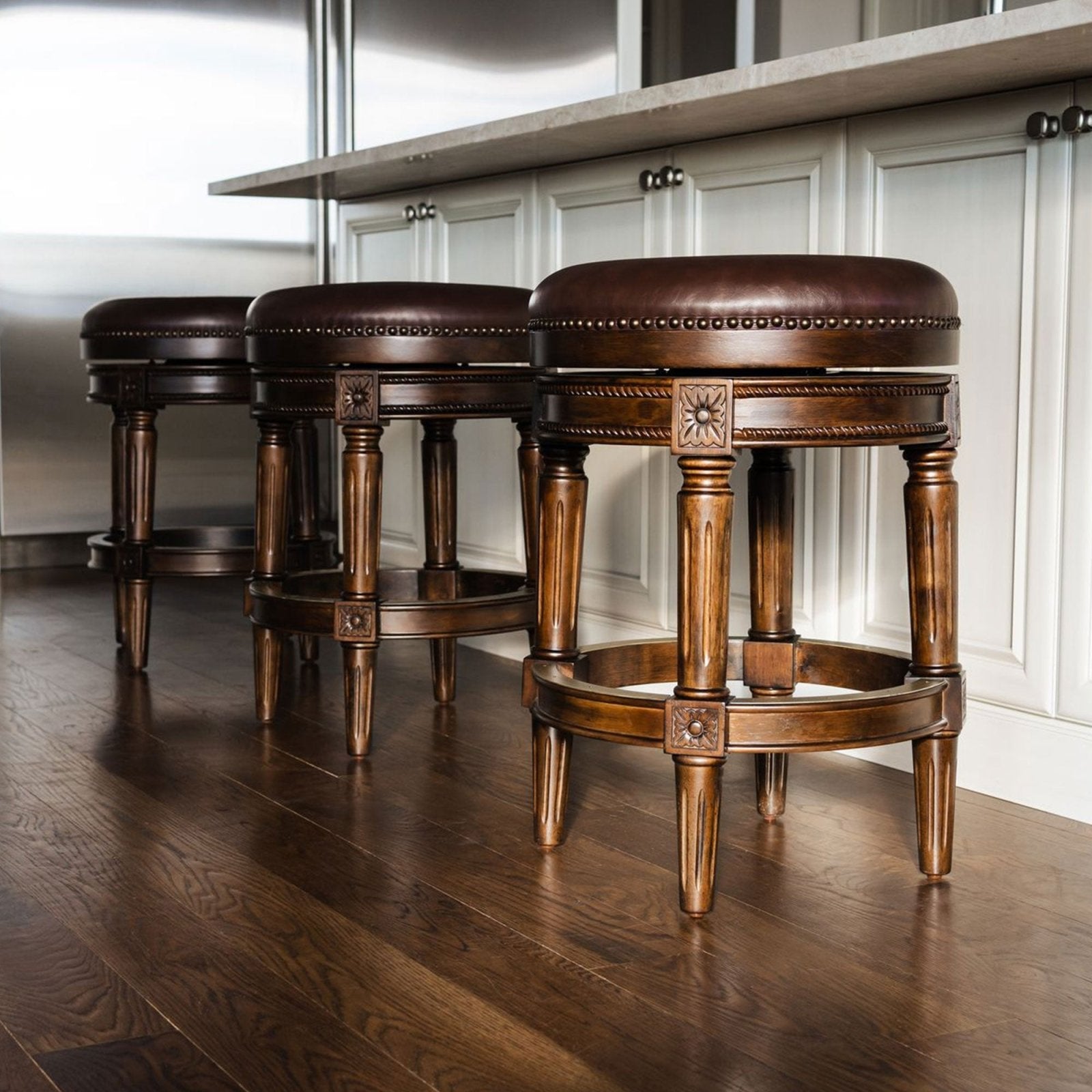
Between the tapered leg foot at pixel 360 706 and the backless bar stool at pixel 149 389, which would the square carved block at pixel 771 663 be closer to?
the tapered leg foot at pixel 360 706

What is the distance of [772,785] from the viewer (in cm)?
167

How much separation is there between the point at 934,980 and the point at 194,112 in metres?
3.48

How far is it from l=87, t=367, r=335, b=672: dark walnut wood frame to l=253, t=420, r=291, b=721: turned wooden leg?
0.83ft

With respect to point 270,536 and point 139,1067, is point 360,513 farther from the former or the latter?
point 139,1067

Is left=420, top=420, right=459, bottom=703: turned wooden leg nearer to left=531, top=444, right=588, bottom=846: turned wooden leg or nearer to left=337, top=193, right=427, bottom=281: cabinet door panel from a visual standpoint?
left=337, top=193, right=427, bottom=281: cabinet door panel

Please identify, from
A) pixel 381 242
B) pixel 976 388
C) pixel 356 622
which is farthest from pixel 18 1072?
pixel 381 242

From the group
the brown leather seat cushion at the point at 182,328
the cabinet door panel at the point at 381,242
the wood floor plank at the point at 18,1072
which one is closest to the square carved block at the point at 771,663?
the wood floor plank at the point at 18,1072

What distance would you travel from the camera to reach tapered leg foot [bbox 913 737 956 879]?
1.46 metres

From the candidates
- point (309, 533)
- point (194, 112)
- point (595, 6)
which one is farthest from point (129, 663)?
point (194, 112)

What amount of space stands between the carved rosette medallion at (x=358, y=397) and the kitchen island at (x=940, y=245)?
0.49 m

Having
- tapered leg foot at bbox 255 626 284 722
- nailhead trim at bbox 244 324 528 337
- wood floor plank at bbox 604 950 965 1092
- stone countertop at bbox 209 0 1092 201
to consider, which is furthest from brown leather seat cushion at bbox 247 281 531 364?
wood floor plank at bbox 604 950 965 1092

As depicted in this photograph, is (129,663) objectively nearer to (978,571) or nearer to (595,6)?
(978,571)

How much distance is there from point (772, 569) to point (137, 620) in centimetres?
127

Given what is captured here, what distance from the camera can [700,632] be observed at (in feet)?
4.35
